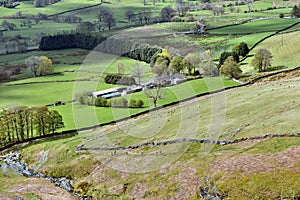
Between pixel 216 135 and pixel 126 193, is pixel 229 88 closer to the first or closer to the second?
pixel 216 135

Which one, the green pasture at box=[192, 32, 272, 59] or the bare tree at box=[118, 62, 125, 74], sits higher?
the green pasture at box=[192, 32, 272, 59]

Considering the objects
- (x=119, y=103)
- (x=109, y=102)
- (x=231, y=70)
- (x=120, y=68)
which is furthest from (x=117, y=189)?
(x=120, y=68)

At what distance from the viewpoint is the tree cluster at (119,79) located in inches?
5694

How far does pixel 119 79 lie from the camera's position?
149m

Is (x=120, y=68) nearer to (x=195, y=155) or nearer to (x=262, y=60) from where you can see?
(x=262, y=60)

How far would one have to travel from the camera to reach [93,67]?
183 meters

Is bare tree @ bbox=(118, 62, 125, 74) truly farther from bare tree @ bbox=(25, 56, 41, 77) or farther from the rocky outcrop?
the rocky outcrop

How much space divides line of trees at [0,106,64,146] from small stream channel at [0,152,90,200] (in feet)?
25.7

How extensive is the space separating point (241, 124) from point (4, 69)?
15370 centimetres

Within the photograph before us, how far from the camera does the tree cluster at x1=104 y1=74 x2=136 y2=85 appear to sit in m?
145

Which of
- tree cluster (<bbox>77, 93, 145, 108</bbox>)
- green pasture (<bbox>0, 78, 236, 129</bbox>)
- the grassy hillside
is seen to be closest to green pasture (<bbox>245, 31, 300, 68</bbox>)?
green pasture (<bbox>0, 78, 236, 129</bbox>)

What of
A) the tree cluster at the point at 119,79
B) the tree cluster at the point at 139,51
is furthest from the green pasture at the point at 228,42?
the tree cluster at the point at 119,79

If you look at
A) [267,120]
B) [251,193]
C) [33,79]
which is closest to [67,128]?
[267,120]

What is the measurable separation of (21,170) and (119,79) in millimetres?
73775
